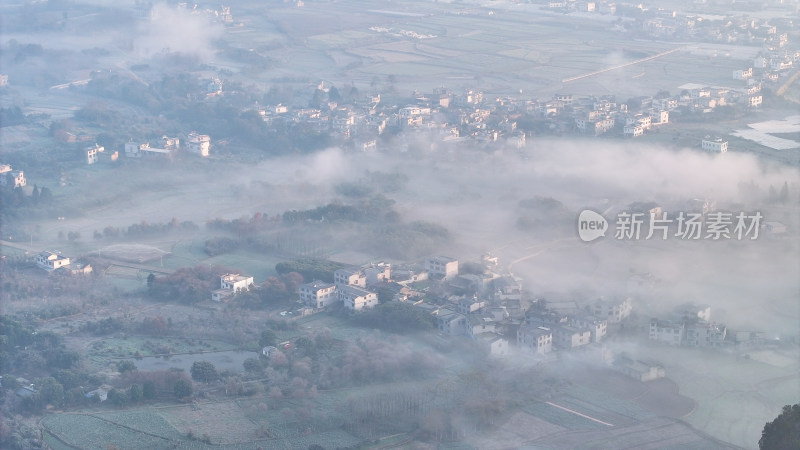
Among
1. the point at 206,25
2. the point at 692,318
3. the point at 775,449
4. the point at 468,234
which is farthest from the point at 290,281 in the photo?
the point at 206,25

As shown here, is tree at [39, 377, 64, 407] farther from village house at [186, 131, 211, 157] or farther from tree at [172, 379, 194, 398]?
village house at [186, 131, 211, 157]

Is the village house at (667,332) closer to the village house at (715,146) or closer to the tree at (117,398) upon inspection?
the tree at (117,398)

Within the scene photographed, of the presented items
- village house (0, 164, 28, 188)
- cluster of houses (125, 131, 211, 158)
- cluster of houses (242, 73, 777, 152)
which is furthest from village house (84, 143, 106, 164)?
cluster of houses (242, 73, 777, 152)

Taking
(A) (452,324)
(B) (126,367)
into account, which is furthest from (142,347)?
(A) (452,324)

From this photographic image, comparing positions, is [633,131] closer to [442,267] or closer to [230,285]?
[442,267]

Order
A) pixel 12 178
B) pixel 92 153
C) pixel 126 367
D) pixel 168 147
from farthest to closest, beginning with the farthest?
pixel 168 147
pixel 92 153
pixel 12 178
pixel 126 367

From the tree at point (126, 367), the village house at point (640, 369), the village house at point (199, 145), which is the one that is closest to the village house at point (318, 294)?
the tree at point (126, 367)
